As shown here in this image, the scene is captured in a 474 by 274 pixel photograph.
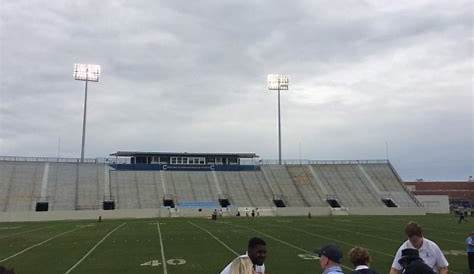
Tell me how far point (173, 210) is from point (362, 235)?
110ft

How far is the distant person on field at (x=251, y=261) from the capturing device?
4.77m

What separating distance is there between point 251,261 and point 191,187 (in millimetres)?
64188

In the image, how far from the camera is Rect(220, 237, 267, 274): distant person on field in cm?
477

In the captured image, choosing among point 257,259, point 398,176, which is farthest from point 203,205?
point 257,259

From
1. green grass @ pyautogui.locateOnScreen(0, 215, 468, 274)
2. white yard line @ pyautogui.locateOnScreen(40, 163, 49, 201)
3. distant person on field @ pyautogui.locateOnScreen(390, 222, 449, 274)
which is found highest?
white yard line @ pyautogui.locateOnScreen(40, 163, 49, 201)

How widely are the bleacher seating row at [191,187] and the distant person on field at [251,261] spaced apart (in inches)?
2236

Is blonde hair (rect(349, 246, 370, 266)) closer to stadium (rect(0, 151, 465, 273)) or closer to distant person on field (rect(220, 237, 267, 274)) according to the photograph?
distant person on field (rect(220, 237, 267, 274))

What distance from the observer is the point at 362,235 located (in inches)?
1072

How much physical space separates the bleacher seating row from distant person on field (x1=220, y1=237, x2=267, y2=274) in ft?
186

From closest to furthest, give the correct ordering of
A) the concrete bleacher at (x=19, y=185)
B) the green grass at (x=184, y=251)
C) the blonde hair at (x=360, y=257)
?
the blonde hair at (x=360, y=257) < the green grass at (x=184, y=251) < the concrete bleacher at (x=19, y=185)

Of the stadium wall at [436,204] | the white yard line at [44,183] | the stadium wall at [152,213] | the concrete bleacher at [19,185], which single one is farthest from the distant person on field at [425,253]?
the stadium wall at [436,204]

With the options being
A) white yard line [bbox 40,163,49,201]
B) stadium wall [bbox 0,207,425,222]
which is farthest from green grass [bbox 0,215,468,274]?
white yard line [bbox 40,163,49,201]

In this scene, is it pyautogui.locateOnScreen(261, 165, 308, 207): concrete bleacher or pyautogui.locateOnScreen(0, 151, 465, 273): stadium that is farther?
pyautogui.locateOnScreen(261, 165, 308, 207): concrete bleacher

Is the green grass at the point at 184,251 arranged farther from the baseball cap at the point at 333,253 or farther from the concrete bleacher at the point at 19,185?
the concrete bleacher at the point at 19,185
